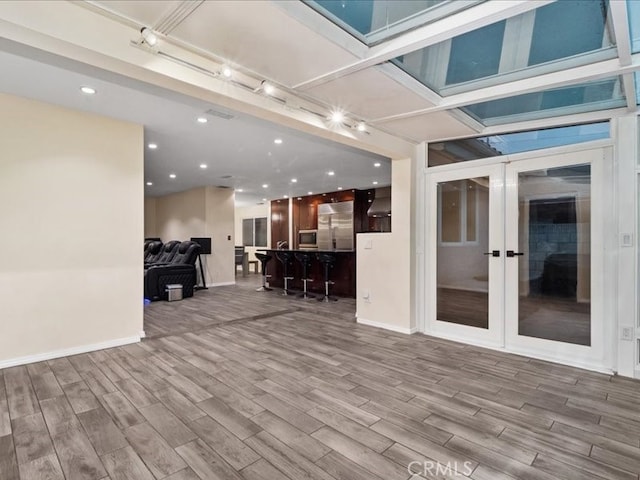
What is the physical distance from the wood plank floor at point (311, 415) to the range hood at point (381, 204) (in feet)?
17.5

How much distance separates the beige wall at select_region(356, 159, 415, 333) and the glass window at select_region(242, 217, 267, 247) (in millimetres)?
8006

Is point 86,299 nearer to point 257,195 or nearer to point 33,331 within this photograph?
point 33,331

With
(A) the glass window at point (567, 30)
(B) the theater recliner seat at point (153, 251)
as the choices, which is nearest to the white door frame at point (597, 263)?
(A) the glass window at point (567, 30)

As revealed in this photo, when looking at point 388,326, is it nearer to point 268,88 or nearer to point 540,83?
point 540,83

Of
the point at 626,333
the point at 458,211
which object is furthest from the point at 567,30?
the point at 626,333

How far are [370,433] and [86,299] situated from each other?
3.33m

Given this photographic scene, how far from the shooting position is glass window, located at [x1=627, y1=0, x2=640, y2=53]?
185 centimetres

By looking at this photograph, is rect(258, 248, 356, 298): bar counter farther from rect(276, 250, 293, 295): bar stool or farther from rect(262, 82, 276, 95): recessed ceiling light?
rect(262, 82, 276, 95): recessed ceiling light

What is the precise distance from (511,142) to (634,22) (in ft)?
5.67

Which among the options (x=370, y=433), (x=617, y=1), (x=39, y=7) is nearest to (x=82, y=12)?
(x=39, y=7)

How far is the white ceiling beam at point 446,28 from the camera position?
1.81 meters

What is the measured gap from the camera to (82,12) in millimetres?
1871

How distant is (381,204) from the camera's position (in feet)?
29.0

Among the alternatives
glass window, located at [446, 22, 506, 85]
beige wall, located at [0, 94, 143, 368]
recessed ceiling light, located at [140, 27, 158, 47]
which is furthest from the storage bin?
glass window, located at [446, 22, 506, 85]
